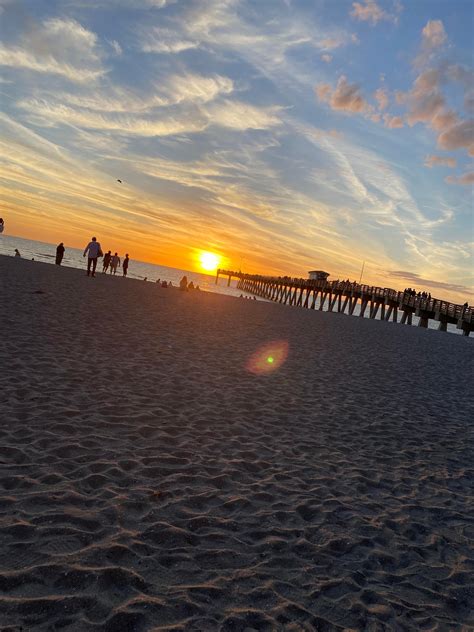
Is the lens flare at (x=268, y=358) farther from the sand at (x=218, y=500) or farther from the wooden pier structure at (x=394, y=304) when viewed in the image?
the wooden pier structure at (x=394, y=304)

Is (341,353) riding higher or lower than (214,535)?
higher

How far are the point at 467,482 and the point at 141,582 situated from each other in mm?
4617

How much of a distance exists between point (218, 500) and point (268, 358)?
7.84 meters

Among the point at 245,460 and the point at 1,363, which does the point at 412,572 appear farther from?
the point at 1,363

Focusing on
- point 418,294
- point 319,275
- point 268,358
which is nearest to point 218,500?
point 268,358

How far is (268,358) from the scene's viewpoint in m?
12.0

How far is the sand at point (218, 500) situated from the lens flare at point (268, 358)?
1.24m

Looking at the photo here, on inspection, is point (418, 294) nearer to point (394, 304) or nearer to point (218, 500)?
point (394, 304)

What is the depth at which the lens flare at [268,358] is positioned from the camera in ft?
34.5

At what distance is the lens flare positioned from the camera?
34.5 feet

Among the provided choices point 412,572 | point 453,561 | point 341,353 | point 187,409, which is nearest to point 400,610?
point 412,572

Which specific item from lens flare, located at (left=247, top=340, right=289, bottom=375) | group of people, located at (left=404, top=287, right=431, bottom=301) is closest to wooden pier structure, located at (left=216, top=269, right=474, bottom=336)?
group of people, located at (left=404, top=287, right=431, bottom=301)

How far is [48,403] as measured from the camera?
5.94 metres

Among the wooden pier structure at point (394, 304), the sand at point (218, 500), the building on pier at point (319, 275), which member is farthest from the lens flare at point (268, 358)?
the building on pier at point (319, 275)
